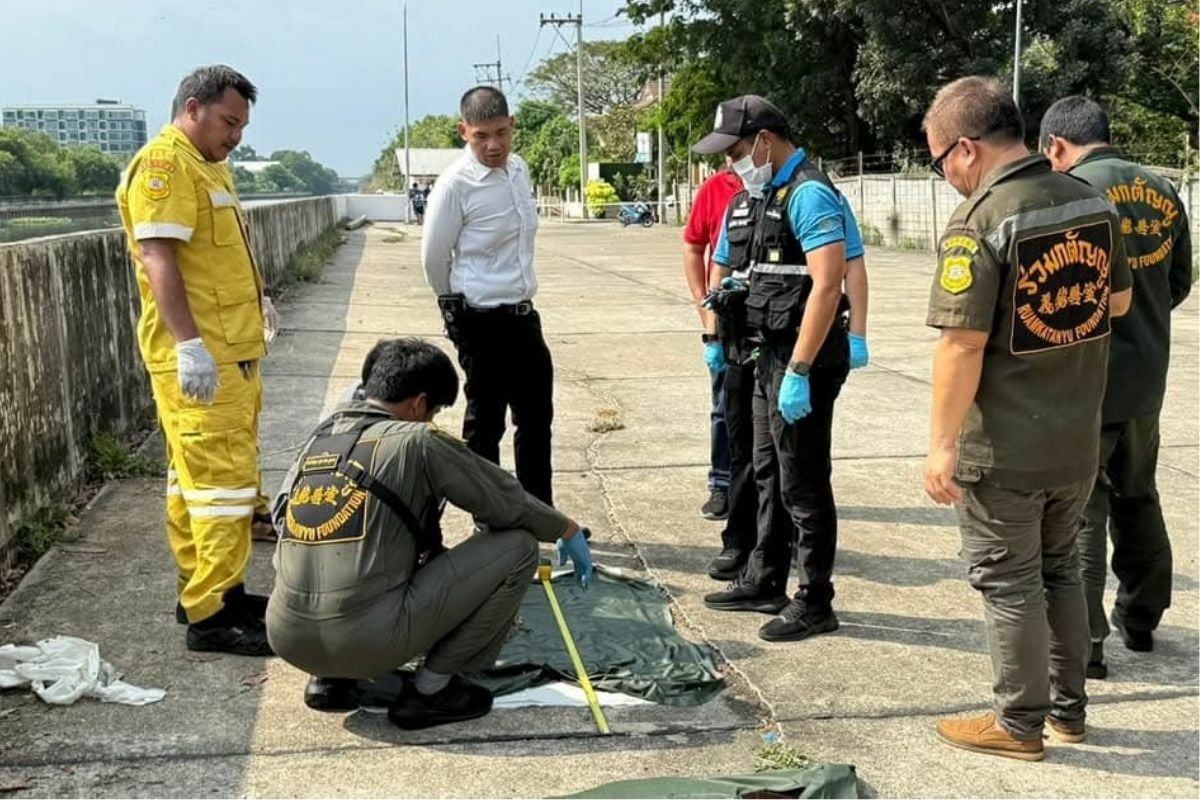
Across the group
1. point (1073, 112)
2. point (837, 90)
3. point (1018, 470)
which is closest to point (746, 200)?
point (1073, 112)

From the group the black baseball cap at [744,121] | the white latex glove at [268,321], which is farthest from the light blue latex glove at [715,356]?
the white latex glove at [268,321]

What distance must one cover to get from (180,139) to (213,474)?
1.10m

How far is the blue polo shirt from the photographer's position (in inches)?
146

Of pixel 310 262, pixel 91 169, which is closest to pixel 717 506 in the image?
pixel 91 169

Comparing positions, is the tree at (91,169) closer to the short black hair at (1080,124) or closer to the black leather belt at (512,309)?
the black leather belt at (512,309)

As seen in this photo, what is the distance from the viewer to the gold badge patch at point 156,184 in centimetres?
360

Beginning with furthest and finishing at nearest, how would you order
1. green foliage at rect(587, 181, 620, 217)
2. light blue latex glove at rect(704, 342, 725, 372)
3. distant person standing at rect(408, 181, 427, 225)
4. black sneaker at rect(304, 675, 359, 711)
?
1. green foliage at rect(587, 181, 620, 217)
2. distant person standing at rect(408, 181, 427, 225)
3. light blue latex glove at rect(704, 342, 725, 372)
4. black sneaker at rect(304, 675, 359, 711)

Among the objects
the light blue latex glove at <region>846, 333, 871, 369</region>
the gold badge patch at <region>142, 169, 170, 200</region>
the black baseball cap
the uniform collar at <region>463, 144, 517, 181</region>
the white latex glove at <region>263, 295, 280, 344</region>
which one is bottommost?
Result: the light blue latex glove at <region>846, 333, 871, 369</region>

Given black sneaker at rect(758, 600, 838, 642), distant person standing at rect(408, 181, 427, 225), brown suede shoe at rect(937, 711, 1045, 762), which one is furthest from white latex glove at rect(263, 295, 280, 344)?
distant person standing at rect(408, 181, 427, 225)

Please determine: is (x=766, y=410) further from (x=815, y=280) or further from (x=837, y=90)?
(x=837, y=90)

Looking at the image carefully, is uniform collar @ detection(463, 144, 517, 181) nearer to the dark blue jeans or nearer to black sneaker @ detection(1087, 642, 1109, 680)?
the dark blue jeans

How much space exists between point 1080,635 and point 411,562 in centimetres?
187

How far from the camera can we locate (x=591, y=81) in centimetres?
7119

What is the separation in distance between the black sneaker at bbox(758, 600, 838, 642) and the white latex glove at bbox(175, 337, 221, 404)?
6.67ft
